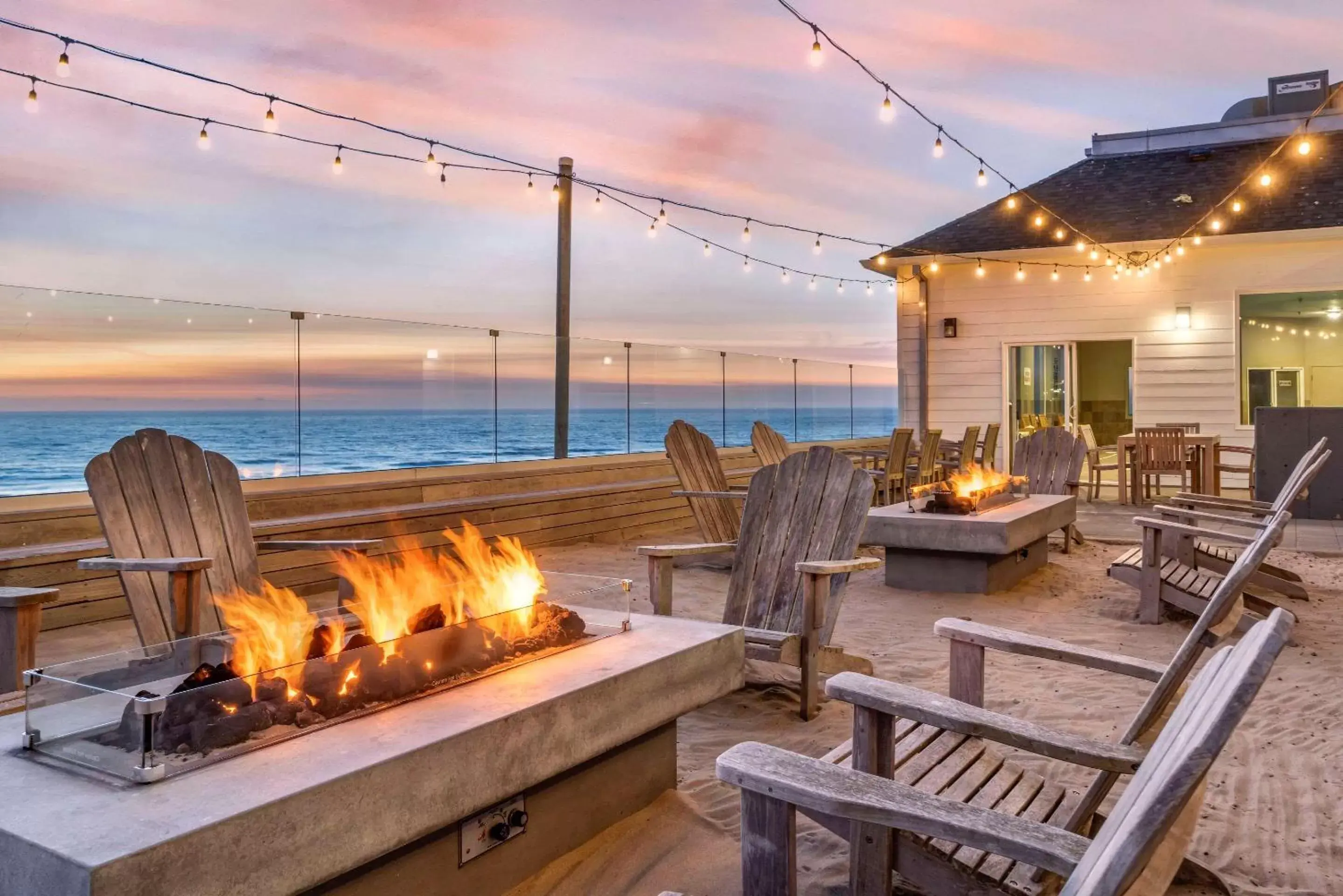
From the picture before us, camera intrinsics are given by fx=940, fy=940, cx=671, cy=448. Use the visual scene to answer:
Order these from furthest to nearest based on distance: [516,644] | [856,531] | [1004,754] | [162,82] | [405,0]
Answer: [162,82], [405,0], [856,531], [1004,754], [516,644]

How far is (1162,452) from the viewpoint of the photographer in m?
9.62

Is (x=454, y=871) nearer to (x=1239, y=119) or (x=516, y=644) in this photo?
(x=516, y=644)

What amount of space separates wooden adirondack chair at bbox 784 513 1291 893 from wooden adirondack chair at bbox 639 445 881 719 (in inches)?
36.3

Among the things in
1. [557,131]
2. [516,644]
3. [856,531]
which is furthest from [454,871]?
[557,131]

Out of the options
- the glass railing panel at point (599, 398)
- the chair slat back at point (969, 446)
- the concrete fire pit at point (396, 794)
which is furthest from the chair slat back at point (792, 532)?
the chair slat back at point (969, 446)

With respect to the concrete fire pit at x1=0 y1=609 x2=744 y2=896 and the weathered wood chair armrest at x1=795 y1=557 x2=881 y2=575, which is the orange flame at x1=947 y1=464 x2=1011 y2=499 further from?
the concrete fire pit at x1=0 y1=609 x2=744 y2=896

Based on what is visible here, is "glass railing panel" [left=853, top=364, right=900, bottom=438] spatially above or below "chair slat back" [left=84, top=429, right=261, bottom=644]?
above

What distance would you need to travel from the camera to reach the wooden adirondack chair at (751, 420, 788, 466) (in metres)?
7.13

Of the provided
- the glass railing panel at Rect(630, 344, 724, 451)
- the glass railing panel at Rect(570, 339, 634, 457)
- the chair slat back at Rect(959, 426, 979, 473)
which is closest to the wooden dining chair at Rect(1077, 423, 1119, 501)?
the chair slat back at Rect(959, 426, 979, 473)

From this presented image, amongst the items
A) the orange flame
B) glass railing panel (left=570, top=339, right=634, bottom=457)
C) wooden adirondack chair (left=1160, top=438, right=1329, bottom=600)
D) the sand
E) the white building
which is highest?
the white building

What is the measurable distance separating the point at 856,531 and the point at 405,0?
269 inches

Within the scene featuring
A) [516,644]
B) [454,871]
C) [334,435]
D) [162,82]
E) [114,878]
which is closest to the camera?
[114,878]

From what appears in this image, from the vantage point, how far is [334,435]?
23.2ft

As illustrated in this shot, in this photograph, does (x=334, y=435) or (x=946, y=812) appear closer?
(x=946, y=812)
